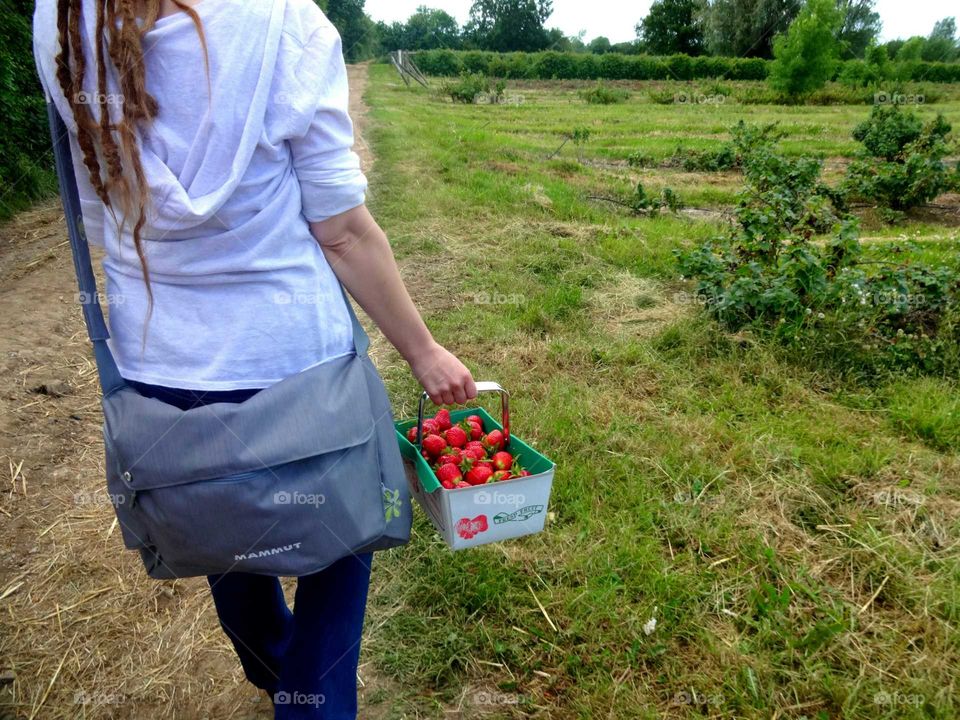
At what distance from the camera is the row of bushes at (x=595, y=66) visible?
36188 mm

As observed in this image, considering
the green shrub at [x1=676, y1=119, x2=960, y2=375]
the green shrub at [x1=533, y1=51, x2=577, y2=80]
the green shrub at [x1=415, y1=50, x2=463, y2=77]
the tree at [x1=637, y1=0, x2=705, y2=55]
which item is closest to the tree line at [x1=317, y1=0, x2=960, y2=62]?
the tree at [x1=637, y1=0, x2=705, y2=55]

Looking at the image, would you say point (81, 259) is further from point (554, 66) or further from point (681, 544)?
point (554, 66)

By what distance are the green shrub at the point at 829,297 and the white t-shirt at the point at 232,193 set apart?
3.27 meters

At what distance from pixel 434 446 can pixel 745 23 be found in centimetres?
4356

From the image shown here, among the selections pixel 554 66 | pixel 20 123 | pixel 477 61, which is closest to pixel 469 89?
pixel 20 123

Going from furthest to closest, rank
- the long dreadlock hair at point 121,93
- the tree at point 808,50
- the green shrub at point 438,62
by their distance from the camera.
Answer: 1. the green shrub at point 438,62
2. the tree at point 808,50
3. the long dreadlock hair at point 121,93

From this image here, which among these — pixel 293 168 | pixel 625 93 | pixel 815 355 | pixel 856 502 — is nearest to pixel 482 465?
pixel 293 168

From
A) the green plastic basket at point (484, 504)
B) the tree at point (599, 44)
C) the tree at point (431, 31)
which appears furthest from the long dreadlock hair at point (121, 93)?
the tree at point (599, 44)

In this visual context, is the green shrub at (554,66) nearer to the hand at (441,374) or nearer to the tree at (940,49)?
the tree at (940,49)

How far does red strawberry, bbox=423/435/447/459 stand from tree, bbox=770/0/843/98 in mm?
25868

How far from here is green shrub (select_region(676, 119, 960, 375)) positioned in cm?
381

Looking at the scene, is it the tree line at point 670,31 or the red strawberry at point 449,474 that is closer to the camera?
the red strawberry at point 449,474

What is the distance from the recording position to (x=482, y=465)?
1.98 metres

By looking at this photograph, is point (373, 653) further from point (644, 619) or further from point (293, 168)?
point (293, 168)
